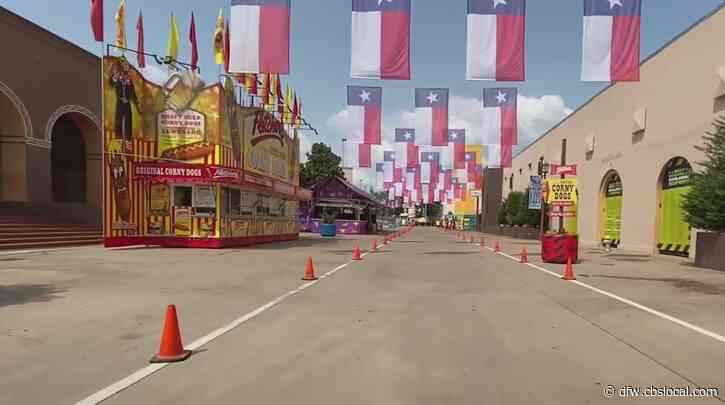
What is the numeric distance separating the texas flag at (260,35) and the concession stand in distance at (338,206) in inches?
1086

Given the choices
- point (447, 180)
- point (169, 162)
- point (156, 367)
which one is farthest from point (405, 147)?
point (156, 367)

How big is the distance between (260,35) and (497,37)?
24.2 ft

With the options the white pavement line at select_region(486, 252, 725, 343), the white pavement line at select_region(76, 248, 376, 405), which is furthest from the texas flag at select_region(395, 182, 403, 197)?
the white pavement line at select_region(76, 248, 376, 405)

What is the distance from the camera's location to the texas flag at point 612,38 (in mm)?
13273

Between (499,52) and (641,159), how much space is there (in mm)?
14704

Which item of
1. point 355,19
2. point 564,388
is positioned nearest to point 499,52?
point 355,19

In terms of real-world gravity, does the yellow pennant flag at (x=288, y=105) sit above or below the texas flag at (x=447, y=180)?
above

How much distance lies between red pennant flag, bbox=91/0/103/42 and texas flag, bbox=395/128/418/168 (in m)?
18.5

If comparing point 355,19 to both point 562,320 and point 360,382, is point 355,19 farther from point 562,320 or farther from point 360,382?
point 360,382

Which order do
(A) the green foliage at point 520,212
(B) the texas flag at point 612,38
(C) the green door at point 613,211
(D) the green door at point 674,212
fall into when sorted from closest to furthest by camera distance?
(B) the texas flag at point 612,38, (D) the green door at point 674,212, (C) the green door at point 613,211, (A) the green foliage at point 520,212

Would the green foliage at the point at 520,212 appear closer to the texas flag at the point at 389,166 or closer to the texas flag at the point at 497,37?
the texas flag at the point at 389,166

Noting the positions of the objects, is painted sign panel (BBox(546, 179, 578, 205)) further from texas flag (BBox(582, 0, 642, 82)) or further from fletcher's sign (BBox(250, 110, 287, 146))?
fletcher's sign (BBox(250, 110, 287, 146))

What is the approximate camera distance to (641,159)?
2327 cm

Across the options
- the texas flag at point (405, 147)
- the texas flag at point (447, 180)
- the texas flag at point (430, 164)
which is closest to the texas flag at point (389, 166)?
the texas flag at point (430, 164)
